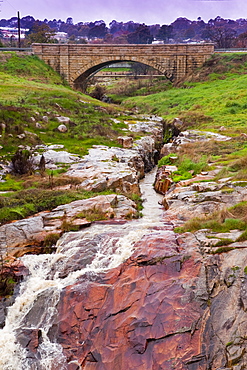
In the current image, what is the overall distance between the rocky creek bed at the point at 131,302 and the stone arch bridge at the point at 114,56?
39.9 m

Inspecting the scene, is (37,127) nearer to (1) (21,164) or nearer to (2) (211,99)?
(1) (21,164)

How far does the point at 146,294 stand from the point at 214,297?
1601 mm

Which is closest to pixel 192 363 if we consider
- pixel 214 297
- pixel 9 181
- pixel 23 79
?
pixel 214 297

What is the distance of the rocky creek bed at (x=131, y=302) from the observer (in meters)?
8.05

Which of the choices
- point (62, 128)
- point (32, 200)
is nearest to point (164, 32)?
point (62, 128)

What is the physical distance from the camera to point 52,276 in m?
11.4

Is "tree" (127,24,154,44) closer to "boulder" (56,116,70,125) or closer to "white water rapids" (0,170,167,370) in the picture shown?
"boulder" (56,116,70,125)

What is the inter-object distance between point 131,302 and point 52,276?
3.00 meters

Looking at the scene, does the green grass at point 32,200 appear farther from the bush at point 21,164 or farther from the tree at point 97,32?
the tree at point 97,32

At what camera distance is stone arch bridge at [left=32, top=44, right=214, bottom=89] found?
4975 centimetres

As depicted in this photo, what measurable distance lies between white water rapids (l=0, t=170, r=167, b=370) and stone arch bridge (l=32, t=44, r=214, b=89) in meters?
39.3

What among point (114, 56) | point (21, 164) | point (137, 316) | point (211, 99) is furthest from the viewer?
point (114, 56)

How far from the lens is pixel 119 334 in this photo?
8.73 metres

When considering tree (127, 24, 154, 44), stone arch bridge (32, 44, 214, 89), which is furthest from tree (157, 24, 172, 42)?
stone arch bridge (32, 44, 214, 89)
